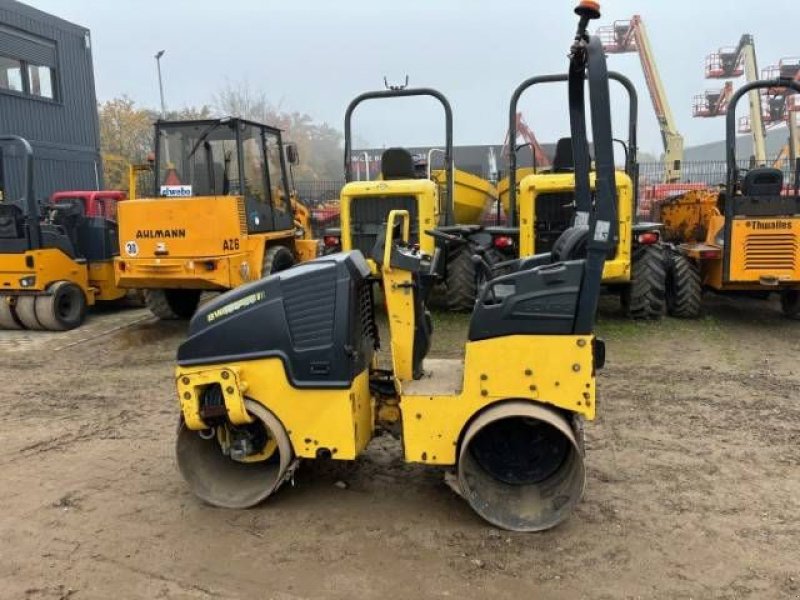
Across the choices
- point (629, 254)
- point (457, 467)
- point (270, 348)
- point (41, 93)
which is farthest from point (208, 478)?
point (41, 93)

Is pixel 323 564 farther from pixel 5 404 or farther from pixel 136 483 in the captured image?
pixel 5 404

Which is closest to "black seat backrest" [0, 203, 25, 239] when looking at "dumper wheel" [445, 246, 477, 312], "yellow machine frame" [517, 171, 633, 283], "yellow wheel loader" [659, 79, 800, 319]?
"dumper wheel" [445, 246, 477, 312]

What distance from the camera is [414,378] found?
3.88 meters

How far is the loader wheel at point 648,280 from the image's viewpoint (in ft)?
27.6

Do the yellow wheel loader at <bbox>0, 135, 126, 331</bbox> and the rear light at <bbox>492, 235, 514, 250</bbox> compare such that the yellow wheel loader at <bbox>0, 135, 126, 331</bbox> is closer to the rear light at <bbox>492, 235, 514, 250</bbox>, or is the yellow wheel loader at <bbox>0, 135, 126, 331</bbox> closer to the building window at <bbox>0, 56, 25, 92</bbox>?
the rear light at <bbox>492, 235, 514, 250</bbox>

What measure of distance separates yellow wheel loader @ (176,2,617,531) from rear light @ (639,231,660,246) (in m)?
4.95

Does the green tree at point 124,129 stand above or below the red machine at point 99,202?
above

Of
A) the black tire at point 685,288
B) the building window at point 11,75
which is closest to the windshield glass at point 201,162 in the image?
the black tire at point 685,288

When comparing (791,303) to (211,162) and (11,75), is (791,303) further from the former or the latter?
(11,75)

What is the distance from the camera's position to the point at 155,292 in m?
9.48

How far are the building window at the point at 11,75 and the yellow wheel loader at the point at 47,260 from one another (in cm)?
739

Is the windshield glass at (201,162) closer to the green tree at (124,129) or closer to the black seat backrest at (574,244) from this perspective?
the black seat backrest at (574,244)

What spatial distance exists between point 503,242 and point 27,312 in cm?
639

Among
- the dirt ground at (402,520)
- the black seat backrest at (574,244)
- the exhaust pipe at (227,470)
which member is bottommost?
the dirt ground at (402,520)
